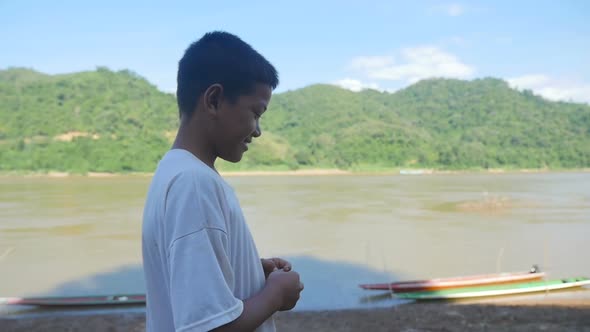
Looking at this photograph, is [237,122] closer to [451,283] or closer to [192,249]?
[192,249]

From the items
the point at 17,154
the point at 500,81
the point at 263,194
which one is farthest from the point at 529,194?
the point at 500,81

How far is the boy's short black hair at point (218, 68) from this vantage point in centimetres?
83

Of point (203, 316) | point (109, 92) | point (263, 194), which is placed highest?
point (109, 92)

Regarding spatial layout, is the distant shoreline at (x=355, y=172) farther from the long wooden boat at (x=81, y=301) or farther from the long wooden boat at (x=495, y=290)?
the long wooden boat at (x=495, y=290)

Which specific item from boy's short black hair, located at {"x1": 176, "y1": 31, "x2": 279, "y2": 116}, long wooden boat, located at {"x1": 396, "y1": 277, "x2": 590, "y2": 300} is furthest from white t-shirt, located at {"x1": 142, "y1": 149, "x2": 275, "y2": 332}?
long wooden boat, located at {"x1": 396, "y1": 277, "x2": 590, "y2": 300}

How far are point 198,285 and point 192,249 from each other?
47mm

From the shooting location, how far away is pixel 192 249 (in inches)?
26.5

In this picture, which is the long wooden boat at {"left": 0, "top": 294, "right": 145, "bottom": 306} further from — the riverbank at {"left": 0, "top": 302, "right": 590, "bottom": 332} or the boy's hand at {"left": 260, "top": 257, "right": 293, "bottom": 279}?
the boy's hand at {"left": 260, "top": 257, "right": 293, "bottom": 279}

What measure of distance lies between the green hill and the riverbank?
120ft

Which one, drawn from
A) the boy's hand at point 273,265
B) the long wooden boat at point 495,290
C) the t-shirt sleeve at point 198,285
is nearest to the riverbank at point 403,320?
the long wooden boat at point 495,290

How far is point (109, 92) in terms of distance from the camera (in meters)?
53.7

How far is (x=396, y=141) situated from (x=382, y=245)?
128ft

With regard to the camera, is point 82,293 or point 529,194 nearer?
point 82,293

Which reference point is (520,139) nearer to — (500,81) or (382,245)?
(500,81)
